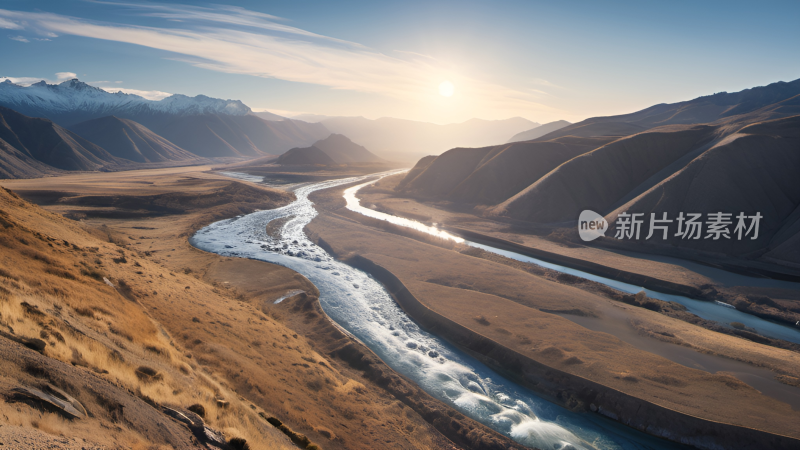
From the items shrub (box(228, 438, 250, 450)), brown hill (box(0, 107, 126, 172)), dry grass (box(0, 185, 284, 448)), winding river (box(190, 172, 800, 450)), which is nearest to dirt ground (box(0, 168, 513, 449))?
winding river (box(190, 172, 800, 450))

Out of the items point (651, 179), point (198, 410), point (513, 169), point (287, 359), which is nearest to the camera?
point (198, 410)

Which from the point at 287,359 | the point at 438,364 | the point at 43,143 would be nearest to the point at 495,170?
the point at 438,364

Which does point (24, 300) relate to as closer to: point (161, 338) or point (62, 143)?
point (161, 338)

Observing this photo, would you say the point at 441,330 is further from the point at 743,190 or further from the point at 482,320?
the point at 743,190

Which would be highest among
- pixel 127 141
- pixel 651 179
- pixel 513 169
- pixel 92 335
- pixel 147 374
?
pixel 127 141

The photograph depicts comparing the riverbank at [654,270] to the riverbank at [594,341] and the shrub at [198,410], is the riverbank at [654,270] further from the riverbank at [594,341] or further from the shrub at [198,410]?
the shrub at [198,410]

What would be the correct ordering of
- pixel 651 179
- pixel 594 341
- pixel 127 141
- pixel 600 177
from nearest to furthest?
pixel 594 341
pixel 651 179
pixel 600 177
pixel 127 141

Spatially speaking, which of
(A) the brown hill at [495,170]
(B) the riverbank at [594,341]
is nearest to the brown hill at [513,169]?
(A) the brown hill at [495,170]

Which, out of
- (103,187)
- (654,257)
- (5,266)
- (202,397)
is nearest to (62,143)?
(103,187)
